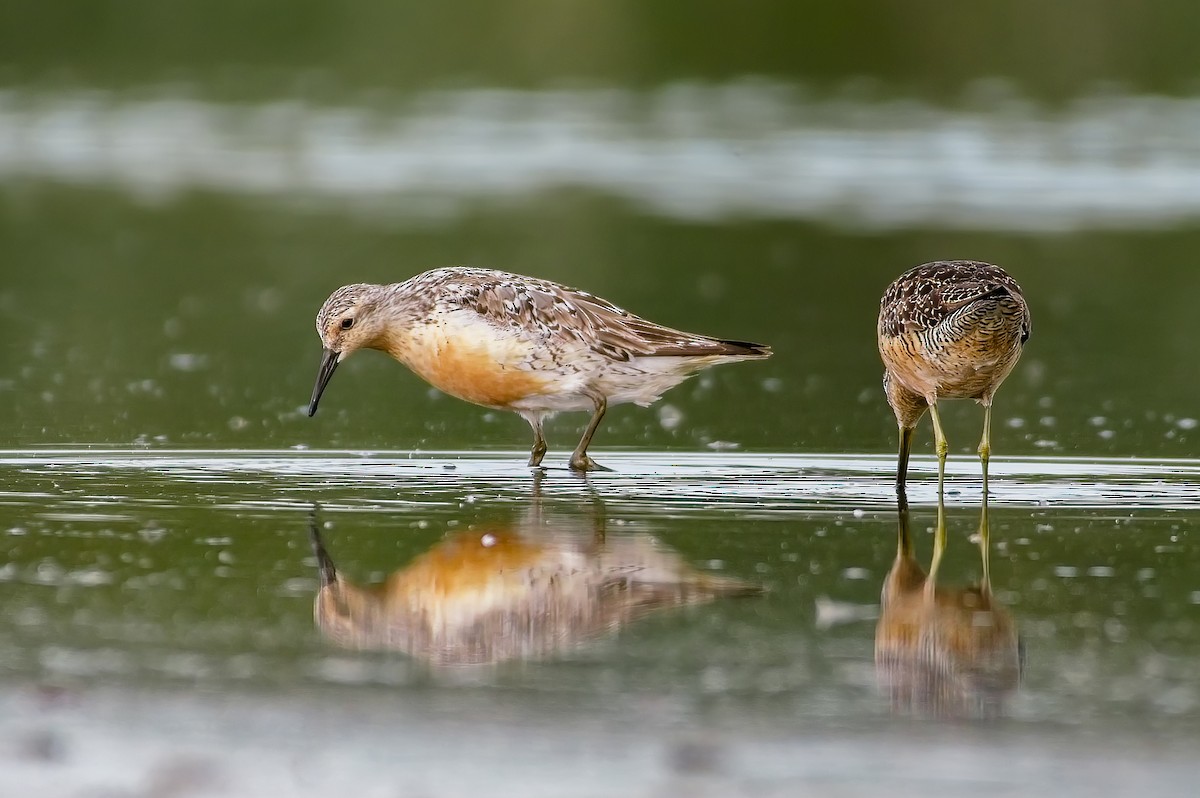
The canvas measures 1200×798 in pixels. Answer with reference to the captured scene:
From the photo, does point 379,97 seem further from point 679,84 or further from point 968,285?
point 968,285

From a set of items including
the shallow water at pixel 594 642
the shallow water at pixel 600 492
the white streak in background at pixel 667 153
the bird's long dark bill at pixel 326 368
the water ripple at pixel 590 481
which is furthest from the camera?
the white streak in background at pixel 667 153

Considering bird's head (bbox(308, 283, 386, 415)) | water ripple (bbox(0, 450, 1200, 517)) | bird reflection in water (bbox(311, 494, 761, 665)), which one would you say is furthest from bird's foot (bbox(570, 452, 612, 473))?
bird reflection in water (bbox(311, 494, 761, 665))

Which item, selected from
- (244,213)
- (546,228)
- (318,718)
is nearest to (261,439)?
(318,718)

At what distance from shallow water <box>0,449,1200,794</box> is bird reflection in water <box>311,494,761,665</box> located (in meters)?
0.08

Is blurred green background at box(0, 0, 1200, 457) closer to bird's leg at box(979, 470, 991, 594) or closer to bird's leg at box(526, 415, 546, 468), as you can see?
bird's leg at box(526, 415, 546, 468)

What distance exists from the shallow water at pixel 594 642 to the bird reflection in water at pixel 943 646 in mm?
59

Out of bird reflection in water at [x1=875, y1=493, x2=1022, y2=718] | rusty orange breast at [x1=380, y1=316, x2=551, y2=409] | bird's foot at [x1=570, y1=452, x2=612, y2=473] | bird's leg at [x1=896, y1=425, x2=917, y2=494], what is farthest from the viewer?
rusty orange breast at [x1=380, y1=316, x2=551, y2=409]

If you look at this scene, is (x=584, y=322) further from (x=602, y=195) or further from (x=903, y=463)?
(x=602, y=195)

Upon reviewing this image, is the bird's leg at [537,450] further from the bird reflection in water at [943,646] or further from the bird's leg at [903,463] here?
the bird reflection in water at [943,646]

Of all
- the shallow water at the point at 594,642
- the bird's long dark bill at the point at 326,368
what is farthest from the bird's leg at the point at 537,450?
the bird's long dark bill at the point at 326,368

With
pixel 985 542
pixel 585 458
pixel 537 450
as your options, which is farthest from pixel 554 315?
pixel 985 542

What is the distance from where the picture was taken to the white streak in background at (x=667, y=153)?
24.1 meters

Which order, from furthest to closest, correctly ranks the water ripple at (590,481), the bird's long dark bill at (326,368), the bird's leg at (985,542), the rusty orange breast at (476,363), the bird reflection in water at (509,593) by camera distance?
the bird's long dark bill at (326,368) → the rusty orange breast at (476,363) → the water ripple at (590,481) → the bird's leg at (985,542) → the bird reflection in water at (509,593)

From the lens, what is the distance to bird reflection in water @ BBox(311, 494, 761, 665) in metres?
6.86
